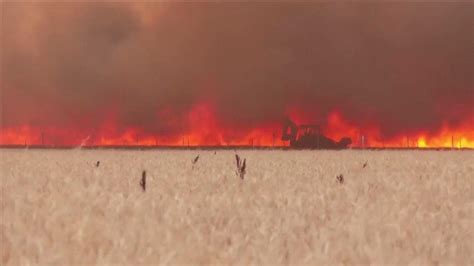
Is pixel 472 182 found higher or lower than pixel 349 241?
higher

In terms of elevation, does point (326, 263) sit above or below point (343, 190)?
below

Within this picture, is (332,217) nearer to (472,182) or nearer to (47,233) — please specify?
(47,233)

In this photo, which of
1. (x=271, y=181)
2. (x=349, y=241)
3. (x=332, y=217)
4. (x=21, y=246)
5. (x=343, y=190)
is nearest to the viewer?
(x=21, y=246)

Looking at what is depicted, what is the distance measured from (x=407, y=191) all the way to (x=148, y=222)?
4911 mm

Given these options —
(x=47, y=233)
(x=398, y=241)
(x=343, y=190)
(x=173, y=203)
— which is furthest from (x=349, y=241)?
(x=343, y=190)

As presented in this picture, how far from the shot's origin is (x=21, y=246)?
15.8 ft

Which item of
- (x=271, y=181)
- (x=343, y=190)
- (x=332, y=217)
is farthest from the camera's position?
(x=271, y=181)

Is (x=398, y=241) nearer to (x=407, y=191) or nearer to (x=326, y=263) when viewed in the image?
(x=326, y=263)

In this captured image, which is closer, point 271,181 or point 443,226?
point 443,226

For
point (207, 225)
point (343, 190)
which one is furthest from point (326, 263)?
point (343, 190)

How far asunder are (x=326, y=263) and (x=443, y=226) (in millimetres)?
1993

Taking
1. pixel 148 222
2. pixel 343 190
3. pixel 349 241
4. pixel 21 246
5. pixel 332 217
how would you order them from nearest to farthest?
1. pixel 21 246
2. pixel 349 241
3. pixel 148 222
4. pixel 332 217
5. pixel 343 190

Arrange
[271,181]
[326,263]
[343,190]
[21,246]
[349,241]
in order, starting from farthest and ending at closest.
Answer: [271,181]
[343,190]
[349,241]
[21,246]
[326,263]

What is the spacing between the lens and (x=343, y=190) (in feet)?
31.4
